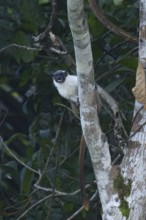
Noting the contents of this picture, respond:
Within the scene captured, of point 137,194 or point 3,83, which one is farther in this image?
point 3,83

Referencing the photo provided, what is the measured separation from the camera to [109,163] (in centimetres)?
310

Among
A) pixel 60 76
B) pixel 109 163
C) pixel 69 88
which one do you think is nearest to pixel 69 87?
pixel 69 88

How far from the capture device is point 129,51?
4125 mm

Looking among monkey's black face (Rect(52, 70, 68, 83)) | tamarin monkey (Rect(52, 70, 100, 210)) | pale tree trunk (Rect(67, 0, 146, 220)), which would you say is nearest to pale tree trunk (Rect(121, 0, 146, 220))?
pale tree trunk (Rect(67, 0, 146, 220))

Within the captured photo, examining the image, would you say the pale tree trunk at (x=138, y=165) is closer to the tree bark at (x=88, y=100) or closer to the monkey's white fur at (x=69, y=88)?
the tree bark at (x=88, y=100)

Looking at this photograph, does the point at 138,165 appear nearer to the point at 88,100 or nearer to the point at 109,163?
the point at 109,163

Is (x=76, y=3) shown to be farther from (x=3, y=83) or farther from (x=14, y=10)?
(x=3, y=83)

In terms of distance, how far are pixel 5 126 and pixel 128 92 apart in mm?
1143

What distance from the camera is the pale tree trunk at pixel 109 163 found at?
117 inches

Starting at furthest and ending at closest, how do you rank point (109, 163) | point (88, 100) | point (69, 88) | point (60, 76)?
point (60, 76), point (69, 88), point (109, 163), point (88, 100)

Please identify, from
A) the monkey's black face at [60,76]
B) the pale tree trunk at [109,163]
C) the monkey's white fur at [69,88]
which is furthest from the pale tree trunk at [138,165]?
the monkey's black face at [60,76]

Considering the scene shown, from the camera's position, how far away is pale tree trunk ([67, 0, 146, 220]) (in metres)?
2.98

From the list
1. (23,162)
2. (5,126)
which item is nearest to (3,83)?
(5,126)

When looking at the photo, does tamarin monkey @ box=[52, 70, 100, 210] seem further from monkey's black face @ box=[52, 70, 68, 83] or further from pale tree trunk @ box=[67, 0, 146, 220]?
pale tree trunk @ box=[67, 0, 146, 220]
